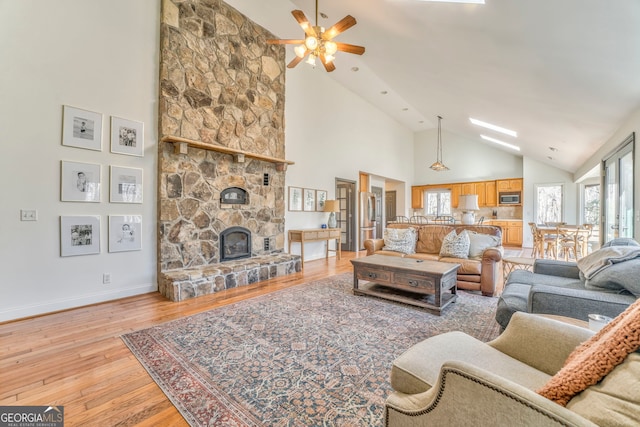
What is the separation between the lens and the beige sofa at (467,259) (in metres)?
3.69

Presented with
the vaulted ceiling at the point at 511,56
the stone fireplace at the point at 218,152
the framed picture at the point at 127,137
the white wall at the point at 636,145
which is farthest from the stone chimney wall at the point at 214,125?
the white wall at the point at 636,145

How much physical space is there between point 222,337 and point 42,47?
3751mm

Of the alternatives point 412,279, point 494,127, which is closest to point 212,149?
point 412,279

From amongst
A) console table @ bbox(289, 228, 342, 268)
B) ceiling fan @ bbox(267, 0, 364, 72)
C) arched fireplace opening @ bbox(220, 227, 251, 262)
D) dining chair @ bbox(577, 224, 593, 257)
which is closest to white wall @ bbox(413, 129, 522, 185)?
dining chair @ bbox(577, 224, 593, 257)

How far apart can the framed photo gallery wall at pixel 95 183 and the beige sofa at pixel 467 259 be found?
3712 millimetres

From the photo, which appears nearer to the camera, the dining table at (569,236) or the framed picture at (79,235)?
the framed picture at (79,235)

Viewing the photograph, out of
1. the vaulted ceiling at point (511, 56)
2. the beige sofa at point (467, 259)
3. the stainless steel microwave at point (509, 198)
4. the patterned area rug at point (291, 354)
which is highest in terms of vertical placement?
the vaulted ceiling at point (511, 56)

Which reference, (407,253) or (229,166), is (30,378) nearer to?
(229,166)

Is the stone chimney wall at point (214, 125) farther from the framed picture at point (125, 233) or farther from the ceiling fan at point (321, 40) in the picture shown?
the ceiling fan at point (321, 40)

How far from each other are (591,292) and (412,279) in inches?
62.3

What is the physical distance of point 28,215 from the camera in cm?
299

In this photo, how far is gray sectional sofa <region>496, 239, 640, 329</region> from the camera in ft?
5.82

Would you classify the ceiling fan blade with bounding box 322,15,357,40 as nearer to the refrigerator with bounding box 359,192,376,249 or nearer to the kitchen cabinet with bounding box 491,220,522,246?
the refrigerator with bounding box 359,192,376,249

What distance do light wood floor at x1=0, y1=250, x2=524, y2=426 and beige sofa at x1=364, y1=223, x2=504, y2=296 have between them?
312cm
